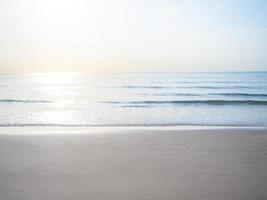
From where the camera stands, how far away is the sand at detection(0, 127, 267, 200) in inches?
209

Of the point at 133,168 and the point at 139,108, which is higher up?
the point at 139,108

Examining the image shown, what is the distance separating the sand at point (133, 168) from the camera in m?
5.30

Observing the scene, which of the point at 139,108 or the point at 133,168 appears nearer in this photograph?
the point at 133,168

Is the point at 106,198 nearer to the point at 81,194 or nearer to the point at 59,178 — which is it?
the point at 81,194

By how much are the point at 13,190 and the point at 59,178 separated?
0.85m

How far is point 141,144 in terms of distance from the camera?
922 centimetres

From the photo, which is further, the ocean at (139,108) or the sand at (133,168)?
the ocean at (139,108)

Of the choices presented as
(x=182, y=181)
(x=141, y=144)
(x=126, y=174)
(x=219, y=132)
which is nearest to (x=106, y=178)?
(x=126, y=174)

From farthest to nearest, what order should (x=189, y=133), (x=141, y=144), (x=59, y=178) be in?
(x=189, y=133)
(x=141, y=144)
(x=59, y=178)

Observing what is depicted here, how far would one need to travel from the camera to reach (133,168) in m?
6.68

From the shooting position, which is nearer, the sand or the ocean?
the sand

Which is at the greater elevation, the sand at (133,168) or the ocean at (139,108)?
the ocean at (139,108)

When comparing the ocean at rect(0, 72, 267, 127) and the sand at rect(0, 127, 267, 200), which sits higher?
the ocean at rect(0, 72, 267, 127)

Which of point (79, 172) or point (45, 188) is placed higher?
point (79, 172)
